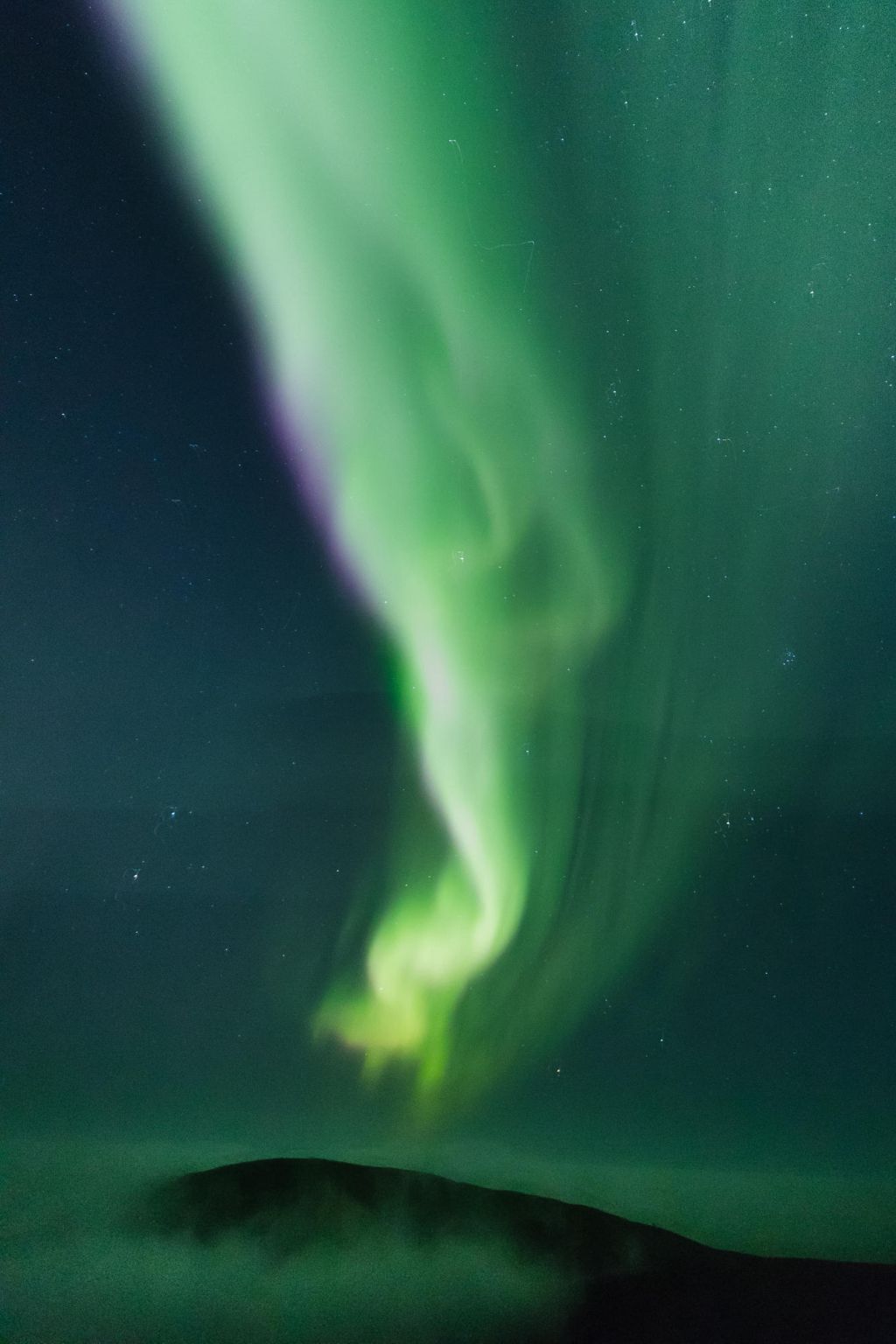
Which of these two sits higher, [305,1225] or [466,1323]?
[305,1225]

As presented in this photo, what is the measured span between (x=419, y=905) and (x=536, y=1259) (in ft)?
2.46

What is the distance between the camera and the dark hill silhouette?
5.96 ft

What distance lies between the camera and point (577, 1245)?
204 centimetres

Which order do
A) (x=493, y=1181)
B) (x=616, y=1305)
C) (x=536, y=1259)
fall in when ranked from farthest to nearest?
(x=493, y=1181)
(x=536, y=1259)
(x=616, y=1305)

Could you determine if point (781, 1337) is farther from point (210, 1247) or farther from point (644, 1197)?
point (210, 1247)

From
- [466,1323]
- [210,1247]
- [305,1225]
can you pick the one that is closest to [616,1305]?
[466,1323]

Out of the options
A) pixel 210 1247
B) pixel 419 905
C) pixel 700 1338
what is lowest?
pixel 700 1338

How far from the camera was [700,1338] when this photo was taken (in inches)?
69.6

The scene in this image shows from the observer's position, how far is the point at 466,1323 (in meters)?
1.83

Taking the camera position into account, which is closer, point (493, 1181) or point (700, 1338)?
point (700, 1338)

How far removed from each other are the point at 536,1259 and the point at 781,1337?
48 centimetres

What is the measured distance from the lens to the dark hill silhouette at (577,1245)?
1816mm

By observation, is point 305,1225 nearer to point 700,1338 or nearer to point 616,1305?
point 616,1305

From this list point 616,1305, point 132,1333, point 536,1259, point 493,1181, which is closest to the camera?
point 132,1333
